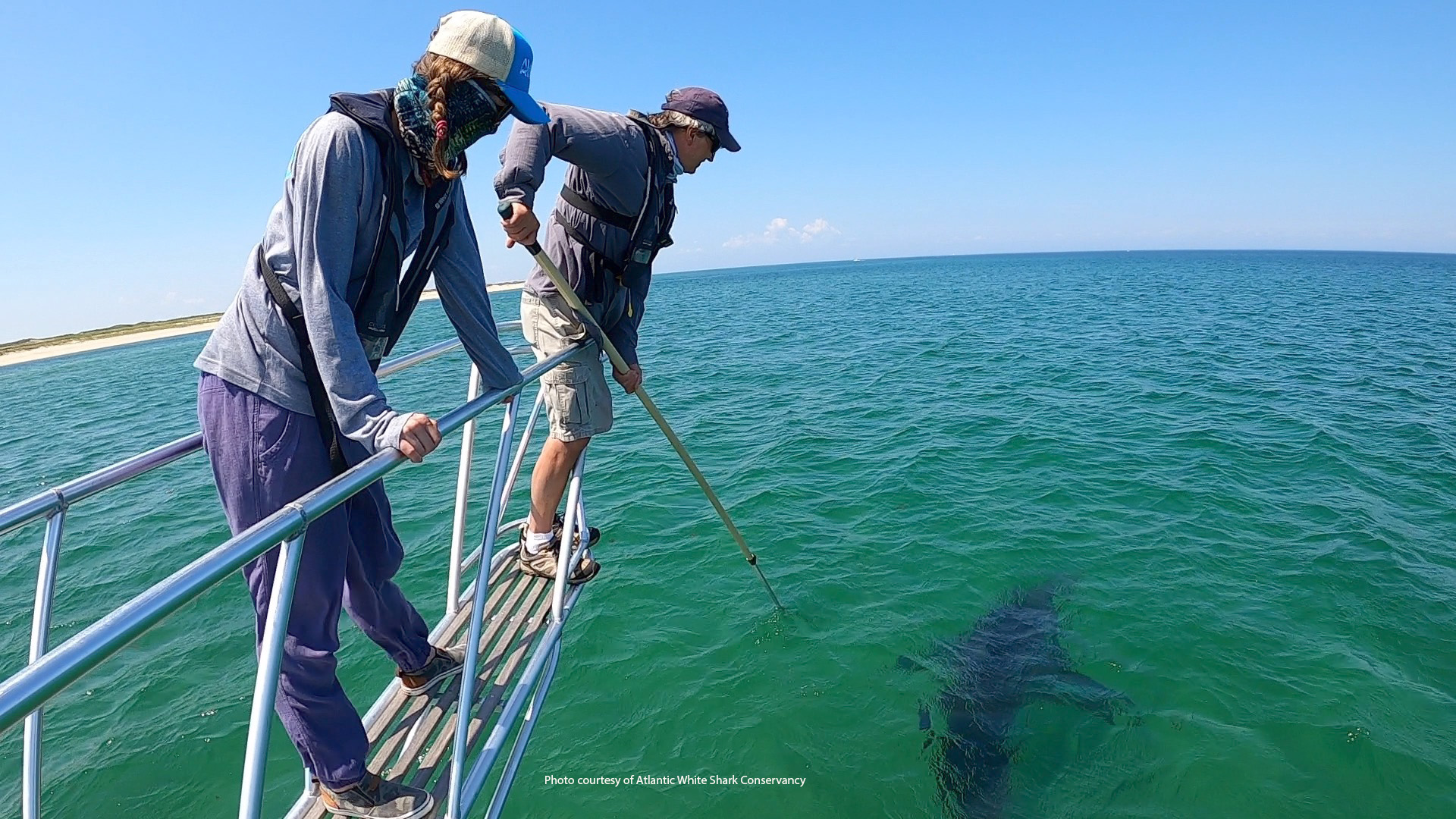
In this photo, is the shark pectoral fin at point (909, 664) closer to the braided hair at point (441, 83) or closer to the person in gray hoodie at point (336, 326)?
the person in gray hoodie at point (336, 326)

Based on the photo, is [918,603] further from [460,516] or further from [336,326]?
[336,326]

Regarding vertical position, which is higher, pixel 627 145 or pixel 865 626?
pixel 627 145

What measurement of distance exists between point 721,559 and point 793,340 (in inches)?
767

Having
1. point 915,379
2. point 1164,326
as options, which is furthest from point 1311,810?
point 1164,326

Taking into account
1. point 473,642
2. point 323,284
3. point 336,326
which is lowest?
point 473,642

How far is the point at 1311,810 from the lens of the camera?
4.52 metres

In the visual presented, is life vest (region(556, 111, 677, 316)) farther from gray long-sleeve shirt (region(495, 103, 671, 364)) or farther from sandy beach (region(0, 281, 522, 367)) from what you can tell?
sandy beach (region(0, 281, 522, 367))

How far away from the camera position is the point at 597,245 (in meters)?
3.62

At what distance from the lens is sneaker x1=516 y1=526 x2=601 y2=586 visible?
3965mm

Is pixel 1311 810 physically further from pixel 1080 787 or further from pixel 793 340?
pixel 793 340

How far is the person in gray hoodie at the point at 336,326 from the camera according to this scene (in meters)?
1.94

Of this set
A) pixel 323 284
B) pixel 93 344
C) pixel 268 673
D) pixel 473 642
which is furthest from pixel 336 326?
pixel 93 344

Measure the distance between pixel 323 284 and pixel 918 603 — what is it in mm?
6221

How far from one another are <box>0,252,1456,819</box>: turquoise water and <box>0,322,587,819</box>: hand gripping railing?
3024 mm
